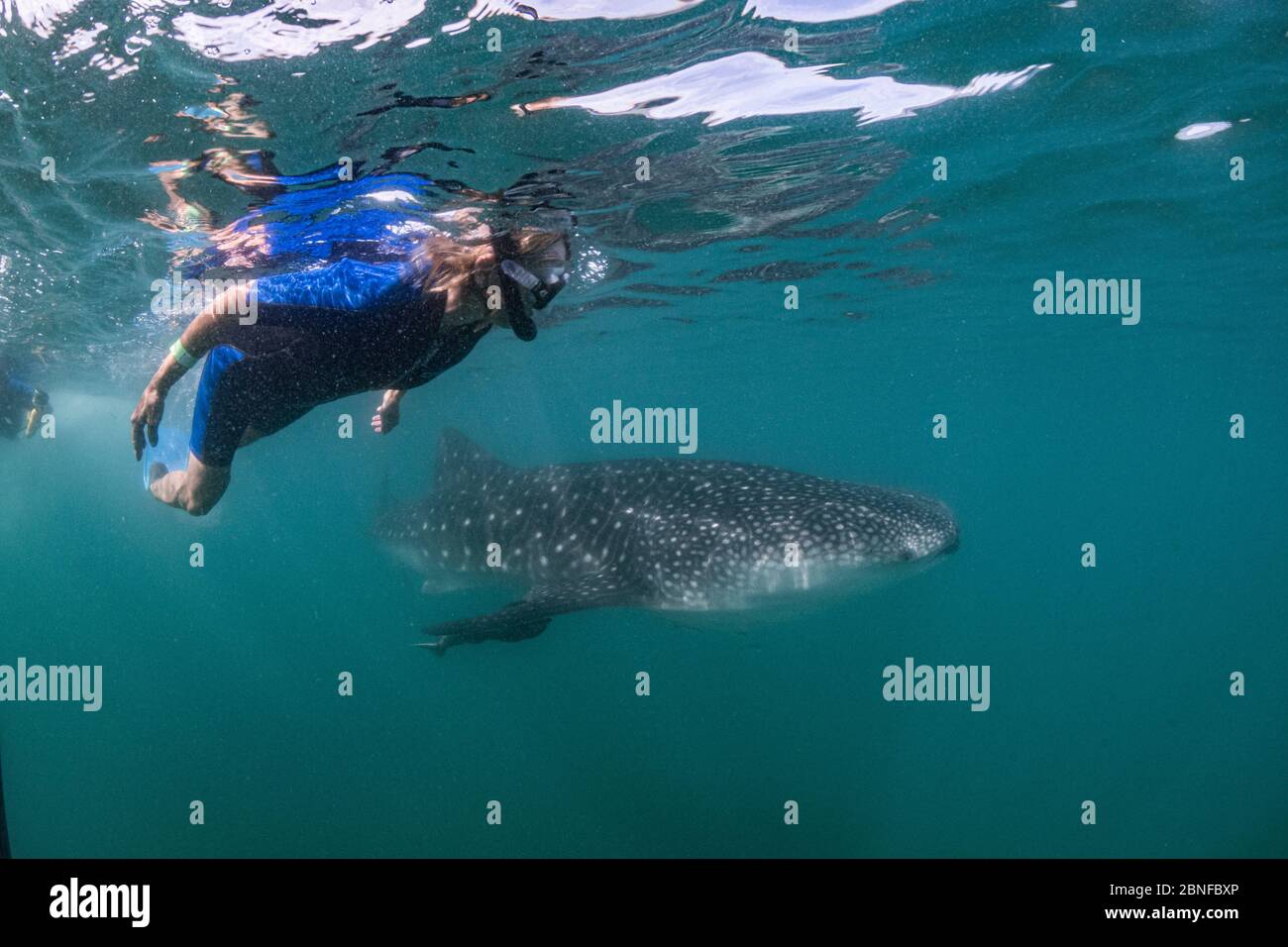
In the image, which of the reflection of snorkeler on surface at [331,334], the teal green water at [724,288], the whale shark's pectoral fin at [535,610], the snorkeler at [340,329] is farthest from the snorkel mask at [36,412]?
the whale shark's pectoral fin at [535,610]

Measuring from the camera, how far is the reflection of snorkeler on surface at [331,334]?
528 cm

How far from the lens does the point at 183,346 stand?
18.5ft

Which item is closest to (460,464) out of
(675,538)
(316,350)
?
(675,538)

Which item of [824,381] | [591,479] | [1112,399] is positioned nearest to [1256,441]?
[1112,399]

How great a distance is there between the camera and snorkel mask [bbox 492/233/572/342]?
4938mm

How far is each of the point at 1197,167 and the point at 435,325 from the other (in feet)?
44.2

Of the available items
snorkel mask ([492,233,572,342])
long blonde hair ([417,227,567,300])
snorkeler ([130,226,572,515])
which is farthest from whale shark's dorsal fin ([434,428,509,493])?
snorkel mask ([492,233,572,342])

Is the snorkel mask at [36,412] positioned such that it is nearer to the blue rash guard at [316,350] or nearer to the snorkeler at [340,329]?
the snorkeler at [340,329]

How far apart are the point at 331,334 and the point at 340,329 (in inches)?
3.3

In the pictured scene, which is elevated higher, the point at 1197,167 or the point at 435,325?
the point at 1197,167

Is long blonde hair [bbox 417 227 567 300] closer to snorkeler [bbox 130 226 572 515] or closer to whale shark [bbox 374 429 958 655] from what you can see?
snorkeler [bbox 130 226 572 515]

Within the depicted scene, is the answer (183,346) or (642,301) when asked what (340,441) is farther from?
(183,346)
